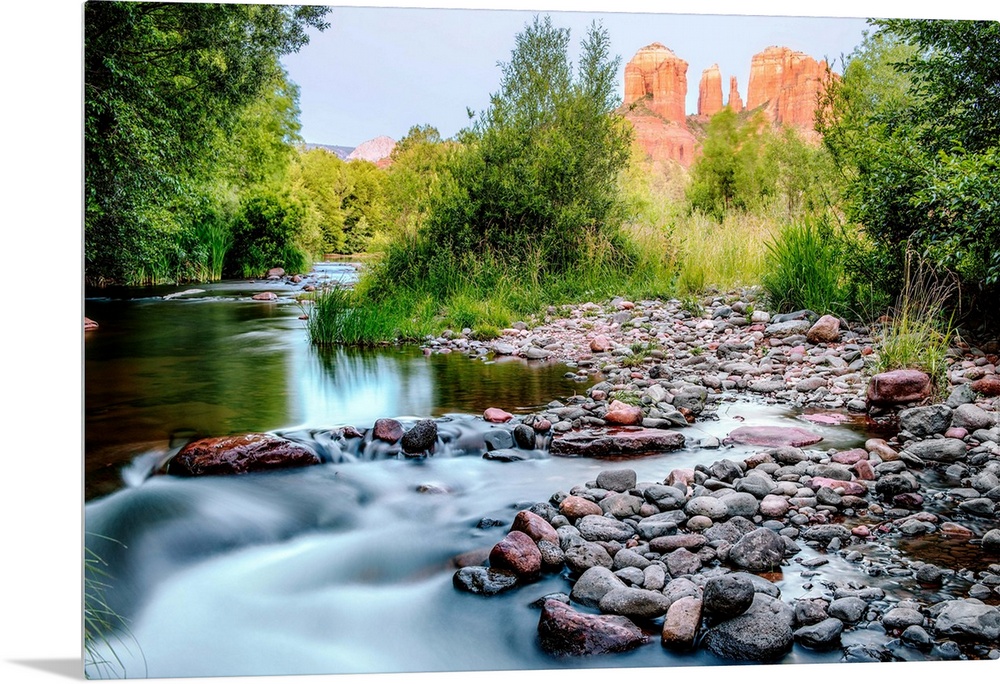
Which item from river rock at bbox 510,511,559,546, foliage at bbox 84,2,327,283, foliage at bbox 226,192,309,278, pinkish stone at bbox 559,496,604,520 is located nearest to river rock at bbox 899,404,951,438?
pinkish stone at bbox 559,496,604,520

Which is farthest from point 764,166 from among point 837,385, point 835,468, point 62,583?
point 62,583

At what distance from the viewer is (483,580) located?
305cm

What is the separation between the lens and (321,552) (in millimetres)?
3219

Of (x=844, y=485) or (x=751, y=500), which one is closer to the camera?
(x=751, y=500)

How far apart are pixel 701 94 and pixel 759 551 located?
200 cm

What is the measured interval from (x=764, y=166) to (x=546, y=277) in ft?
3.96

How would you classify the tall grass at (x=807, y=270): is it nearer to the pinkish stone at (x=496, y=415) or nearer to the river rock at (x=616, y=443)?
the river rock at (x=616, y=443)

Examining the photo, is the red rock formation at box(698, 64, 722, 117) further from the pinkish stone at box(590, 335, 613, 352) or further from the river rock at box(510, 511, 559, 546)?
the river rock at box(510, 511, 559, 546)

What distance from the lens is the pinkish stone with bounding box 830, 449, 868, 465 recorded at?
3.66 metres

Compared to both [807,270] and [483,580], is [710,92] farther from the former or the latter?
[483,580]

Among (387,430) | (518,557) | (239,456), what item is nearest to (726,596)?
(518,557)

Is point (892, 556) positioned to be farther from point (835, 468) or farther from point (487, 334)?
point (487, 334)

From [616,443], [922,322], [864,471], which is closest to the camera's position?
[864,471]

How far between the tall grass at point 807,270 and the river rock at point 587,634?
81.9 inches
